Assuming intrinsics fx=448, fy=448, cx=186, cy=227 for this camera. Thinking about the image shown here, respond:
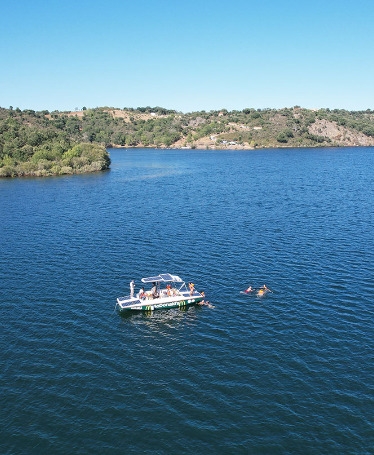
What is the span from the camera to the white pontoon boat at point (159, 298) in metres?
53.6

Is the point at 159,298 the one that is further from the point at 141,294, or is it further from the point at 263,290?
the point at 263,290

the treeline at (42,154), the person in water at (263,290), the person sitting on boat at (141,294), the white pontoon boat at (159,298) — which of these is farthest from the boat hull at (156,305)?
the treeline at (42,154)

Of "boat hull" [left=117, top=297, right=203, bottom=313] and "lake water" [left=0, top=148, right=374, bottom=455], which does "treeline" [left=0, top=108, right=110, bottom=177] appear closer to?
→ "lake water" [left=0, top=148, right=374, bottom=455]

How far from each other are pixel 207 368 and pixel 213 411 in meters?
6.16

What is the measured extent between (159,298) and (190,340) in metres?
9.94

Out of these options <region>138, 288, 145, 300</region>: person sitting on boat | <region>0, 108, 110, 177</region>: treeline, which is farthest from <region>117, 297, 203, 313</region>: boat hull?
<region>0, 108, 110, 177</region>: treeline

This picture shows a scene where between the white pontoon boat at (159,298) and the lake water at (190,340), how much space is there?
1288 millimetres

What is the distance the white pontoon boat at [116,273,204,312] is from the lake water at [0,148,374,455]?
4.23ft

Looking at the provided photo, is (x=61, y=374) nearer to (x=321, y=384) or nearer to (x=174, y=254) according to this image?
(x=321, y=384)

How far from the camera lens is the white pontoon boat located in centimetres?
5362

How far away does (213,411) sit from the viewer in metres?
35.5

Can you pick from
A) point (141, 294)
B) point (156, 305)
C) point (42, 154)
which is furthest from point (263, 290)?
point (42, 154)

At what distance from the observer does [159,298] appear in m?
55.6

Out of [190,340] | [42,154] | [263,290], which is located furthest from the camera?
[42,154]
